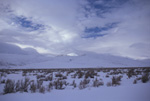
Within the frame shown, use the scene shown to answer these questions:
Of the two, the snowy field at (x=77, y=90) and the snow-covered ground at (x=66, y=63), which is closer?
the snowy field at (x=77, y=90)

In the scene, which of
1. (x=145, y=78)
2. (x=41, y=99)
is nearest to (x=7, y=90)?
(x=41, y=99)

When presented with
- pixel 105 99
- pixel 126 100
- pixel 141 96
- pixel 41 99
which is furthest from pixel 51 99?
pixel 141 96

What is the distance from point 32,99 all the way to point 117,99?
2.75 m

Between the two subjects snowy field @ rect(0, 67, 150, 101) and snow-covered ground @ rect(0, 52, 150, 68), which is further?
snow-covered ground @ rect(0, 52, 150, 68)

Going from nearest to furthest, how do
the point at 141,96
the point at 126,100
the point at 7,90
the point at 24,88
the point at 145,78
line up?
the point at 126,100 → the point at 141,96 → the point at 7,90 → the point at 24,88 → the point at 145,78

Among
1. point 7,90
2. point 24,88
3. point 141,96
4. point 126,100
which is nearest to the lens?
point 126,100

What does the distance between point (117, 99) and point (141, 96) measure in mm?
889

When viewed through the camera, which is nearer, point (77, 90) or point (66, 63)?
point (77, 90)

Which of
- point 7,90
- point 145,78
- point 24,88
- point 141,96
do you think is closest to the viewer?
point 141,96

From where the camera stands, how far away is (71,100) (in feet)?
10.3

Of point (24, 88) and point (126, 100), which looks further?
point (24, 88)

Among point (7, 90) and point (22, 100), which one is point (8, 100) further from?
point (7, 90)

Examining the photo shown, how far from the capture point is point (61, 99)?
10.6 ft

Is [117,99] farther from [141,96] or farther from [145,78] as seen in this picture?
[145,78]
